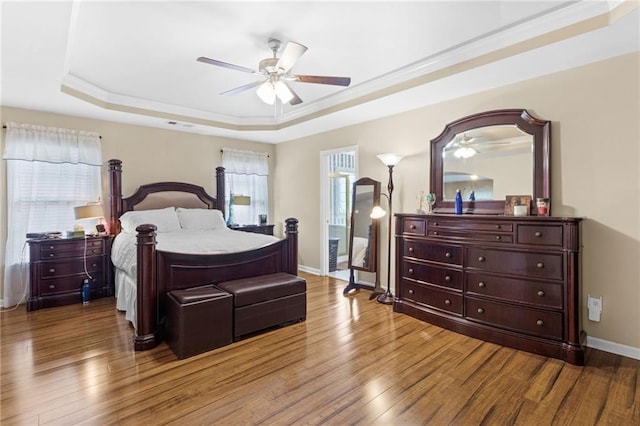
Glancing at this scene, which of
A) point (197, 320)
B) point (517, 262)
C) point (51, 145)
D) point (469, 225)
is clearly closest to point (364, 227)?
point (469, 225)

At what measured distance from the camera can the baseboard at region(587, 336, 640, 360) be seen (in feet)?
8.42

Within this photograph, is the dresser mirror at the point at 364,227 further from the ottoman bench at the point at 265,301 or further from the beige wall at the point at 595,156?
the ottoman bench at the point at 265,301

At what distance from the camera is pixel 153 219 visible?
4383mm

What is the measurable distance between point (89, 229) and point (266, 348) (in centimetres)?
333

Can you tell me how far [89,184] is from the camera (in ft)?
14.3

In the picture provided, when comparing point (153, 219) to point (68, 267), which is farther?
point (153, 219)

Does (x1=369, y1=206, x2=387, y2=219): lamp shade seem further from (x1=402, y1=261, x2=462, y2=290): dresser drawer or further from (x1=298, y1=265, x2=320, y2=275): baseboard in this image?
(x1=298, y1=265, x2=320, y2=275): baseboard

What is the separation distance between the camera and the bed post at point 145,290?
2.71m

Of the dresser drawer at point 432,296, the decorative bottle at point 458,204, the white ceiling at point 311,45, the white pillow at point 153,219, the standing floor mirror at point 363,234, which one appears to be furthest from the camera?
the standing floor mirror at point 363,234

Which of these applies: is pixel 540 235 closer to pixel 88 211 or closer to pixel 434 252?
pixel 434 252

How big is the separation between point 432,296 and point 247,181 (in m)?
3.96

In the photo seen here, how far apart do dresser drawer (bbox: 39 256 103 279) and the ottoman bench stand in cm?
220

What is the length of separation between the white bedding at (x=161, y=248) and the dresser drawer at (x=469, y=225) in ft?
6.01

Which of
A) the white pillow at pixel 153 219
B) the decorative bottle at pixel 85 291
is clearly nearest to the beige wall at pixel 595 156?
the decorative bottle at pixel 85 291
